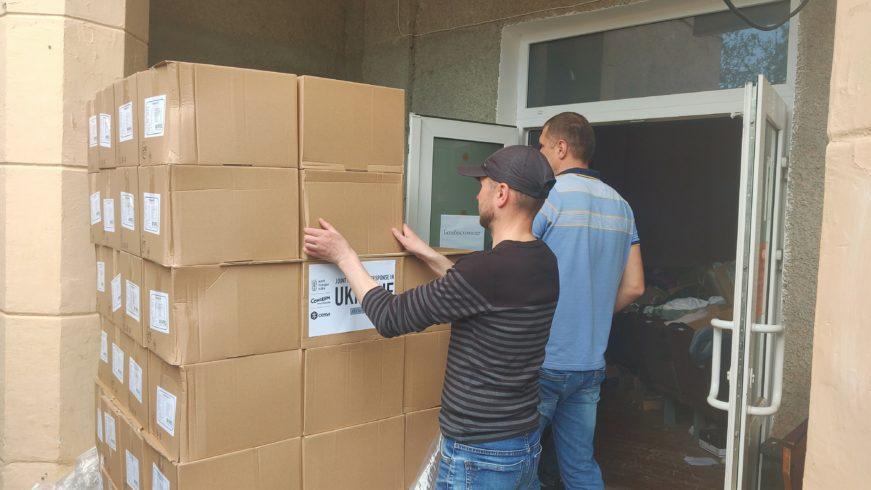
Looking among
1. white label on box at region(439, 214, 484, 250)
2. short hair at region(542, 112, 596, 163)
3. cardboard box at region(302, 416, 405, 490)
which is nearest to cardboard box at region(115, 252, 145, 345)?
cardboard box at region(302, 416, 405, 490)

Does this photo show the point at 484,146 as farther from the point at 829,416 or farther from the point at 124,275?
the point at 829,416

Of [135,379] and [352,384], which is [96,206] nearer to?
[135,379]

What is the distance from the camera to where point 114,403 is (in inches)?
94.5

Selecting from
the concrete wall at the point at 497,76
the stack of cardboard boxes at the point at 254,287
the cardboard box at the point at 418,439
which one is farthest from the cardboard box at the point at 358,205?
the concrete wall at the point at 497,76

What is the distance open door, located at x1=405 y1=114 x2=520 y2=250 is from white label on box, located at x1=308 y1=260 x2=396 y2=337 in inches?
55.3

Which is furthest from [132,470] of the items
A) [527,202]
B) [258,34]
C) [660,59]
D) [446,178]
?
[258,34]

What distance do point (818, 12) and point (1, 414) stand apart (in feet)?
13.6

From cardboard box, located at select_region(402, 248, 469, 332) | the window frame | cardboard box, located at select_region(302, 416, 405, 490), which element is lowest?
cardboard box, located at select_region(302, 416, 405, 490)

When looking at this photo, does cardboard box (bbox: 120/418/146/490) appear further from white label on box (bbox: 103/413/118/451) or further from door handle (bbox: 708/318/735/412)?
door handle (bbox: 708/318/735/412)

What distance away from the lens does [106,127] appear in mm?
2398

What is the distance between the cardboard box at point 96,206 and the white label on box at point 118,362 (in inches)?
17.7

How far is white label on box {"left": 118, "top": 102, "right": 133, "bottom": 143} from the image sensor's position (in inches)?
80.4

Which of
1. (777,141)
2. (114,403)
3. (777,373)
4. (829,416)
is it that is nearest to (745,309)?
(777,373)

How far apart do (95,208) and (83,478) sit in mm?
1211
